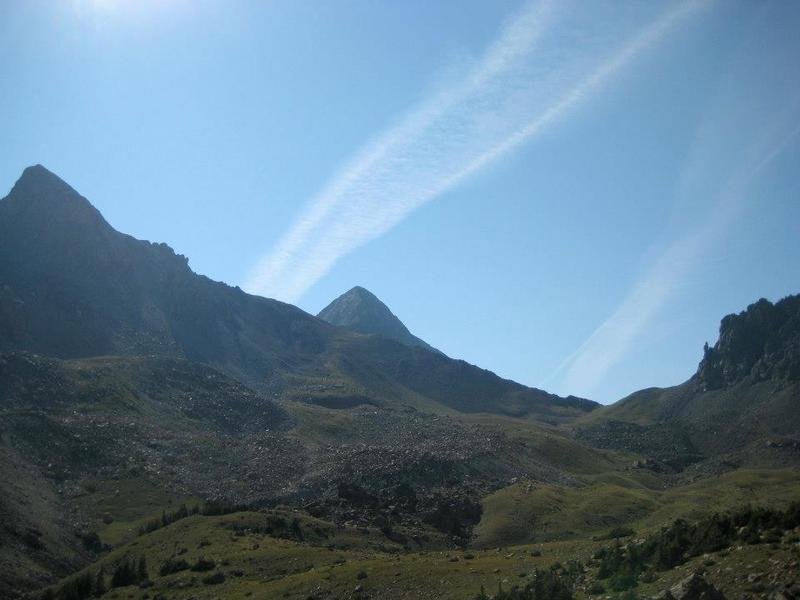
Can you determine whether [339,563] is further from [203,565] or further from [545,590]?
[545,590]

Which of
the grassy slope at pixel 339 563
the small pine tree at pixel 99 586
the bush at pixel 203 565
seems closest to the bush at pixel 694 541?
the grassy slope at pixel 339 563

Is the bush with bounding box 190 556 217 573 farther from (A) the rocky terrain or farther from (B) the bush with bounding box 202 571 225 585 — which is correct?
(B) the bush with bounding box 202 571 225 585

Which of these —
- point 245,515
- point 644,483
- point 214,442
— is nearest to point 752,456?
point 644,483

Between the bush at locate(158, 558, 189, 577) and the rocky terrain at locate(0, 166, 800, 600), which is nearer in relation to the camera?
the rocky terrain at locate(0, 166, 800, 600)

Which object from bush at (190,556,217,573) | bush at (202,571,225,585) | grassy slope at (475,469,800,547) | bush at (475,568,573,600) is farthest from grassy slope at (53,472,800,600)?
grassy slope at (475,469,800,547)

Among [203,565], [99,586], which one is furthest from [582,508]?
[99,586]

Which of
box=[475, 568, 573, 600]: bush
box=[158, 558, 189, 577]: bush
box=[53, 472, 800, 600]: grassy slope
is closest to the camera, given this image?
box=[53, 472, 800, 600]: grassy slope

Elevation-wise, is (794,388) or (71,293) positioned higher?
(71,293)

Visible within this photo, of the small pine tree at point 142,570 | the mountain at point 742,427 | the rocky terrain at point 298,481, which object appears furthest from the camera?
the mountain at point 742,427

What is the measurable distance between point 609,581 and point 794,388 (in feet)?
551

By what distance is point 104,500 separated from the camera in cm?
8519

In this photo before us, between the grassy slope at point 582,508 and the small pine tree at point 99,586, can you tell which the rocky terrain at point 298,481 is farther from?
the grassy slope at point 582,508

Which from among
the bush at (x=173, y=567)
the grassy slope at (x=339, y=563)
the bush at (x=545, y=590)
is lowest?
the bush at (x=545, y=590)

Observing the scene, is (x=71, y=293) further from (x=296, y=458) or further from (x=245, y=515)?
(x=245, y=515)
